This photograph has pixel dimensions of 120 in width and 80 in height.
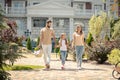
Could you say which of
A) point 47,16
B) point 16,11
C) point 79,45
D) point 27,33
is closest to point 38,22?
point 47,16

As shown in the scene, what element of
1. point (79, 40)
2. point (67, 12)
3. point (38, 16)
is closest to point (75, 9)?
point (67, 12)

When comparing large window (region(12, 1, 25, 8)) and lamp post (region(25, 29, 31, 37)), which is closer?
lamp post (region(25, 29, 31, 37))

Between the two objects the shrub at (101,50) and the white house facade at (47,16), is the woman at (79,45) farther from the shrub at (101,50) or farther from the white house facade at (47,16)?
the white house facade at (47,16)

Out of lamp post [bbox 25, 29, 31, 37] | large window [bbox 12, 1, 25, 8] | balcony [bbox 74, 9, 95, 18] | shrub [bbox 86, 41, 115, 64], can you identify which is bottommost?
lamp post [bbox 25, 29, 31, 37]

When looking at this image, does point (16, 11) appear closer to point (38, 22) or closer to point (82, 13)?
point (38, 22)

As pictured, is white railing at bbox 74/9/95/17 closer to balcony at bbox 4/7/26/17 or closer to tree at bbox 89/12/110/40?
balcony at bbox 4/7/26/17

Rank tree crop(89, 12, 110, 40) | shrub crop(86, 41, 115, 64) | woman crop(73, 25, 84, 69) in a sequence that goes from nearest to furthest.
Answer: woman crop(73, 25, 84, 69)
shrub crop(86, 41, 115, 64)
tree crop(89, 12, 110, 40)

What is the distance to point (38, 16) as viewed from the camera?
47.4 meters

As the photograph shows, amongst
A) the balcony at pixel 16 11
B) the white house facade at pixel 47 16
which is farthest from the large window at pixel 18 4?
the balcony at pixel 16 11

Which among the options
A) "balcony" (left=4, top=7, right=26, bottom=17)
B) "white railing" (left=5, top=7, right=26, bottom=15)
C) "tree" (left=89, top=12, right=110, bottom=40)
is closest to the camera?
"tree" (left=89, top=12, right=110, bottom=40)

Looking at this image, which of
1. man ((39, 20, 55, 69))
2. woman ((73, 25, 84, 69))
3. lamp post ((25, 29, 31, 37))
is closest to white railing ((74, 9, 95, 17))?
lamp post ((25, 29, 31, 37))

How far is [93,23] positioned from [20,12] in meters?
14.6

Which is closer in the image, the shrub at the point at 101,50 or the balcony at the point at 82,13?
the shrub at the point at 101,50

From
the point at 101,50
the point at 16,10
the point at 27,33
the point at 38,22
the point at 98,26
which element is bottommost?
the point at 27,33
